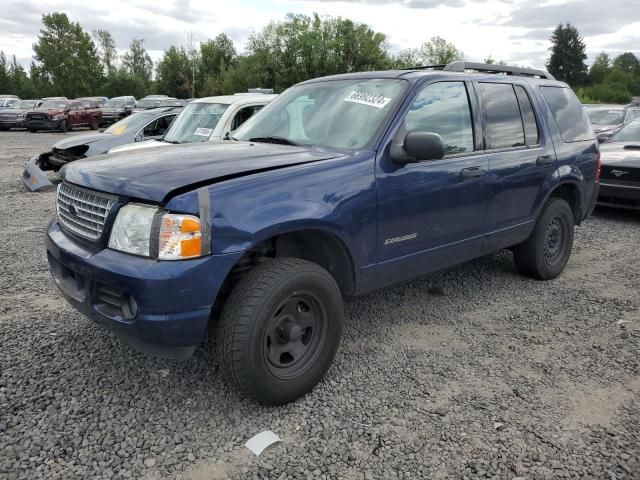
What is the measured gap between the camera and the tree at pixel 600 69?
297 feet

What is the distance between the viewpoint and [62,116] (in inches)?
1013

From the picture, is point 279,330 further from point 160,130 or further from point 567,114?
point 160,130

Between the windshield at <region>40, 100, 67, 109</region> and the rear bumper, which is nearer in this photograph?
the windshield at <region>40, 100, 67, 109</region>

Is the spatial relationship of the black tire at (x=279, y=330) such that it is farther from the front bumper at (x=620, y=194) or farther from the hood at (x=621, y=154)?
the hood at (x=621, y=154)

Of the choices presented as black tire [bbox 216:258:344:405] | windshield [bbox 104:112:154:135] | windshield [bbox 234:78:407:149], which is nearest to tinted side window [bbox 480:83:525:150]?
windshield [bbox 234:78:407:149]

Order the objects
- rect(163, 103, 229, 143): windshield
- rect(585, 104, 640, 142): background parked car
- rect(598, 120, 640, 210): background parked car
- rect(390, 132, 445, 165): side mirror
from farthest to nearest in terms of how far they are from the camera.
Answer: rect(585, 104, 640, 142): background parked car → rect(163, 103, 229, 143): windshield → rect(598, 120, 640, 210): background parked car → rect(390, 132, 445, 165): side mirror

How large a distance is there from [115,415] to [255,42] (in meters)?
53.6

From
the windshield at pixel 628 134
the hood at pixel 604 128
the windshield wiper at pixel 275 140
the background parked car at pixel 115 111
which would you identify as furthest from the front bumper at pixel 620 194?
the background parked car at pixel 115 111

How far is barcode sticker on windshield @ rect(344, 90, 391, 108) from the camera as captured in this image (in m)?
3.54

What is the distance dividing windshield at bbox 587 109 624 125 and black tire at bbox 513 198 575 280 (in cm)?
929

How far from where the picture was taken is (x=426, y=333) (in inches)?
154

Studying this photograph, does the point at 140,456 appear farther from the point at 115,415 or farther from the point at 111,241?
the point at 111,241

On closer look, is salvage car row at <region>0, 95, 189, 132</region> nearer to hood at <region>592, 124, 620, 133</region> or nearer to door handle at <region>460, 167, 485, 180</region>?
hood at <region>592, 124, 620, 133</region>

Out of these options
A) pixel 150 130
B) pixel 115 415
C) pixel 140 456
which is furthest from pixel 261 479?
pixel 150 130
